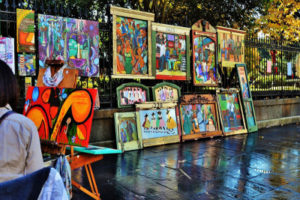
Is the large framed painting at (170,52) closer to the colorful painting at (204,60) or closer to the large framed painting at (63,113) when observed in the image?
the colorful painting at (204,60)

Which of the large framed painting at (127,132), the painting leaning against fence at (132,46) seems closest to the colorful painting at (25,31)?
the painting leaning against fence at (132,46)

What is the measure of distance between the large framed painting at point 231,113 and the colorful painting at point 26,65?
5.59 meters

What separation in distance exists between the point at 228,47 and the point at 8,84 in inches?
370

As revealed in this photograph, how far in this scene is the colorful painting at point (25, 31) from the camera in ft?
20.6

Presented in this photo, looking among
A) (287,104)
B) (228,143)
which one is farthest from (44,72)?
(287,104)

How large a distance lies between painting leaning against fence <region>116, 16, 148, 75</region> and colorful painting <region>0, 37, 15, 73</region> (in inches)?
99.0

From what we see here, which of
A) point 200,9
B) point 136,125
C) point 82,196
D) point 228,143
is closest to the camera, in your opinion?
point 82,196

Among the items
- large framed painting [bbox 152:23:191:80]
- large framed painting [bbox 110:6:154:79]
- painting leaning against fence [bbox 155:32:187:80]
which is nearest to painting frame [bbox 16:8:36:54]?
large framed painting [bbox 110:6:154:79]

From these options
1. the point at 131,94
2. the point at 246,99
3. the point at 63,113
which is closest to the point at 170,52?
the point at 131,94

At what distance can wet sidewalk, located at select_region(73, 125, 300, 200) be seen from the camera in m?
4.46

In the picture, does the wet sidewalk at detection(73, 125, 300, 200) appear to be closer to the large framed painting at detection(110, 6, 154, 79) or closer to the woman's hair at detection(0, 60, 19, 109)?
the large framed painting at detection(110, 6, 154, 79)

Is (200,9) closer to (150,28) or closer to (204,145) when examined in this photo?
(150,28)

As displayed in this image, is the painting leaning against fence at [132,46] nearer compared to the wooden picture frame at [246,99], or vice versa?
the painting leaning against fence at [132,46]

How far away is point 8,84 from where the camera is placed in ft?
6.23
